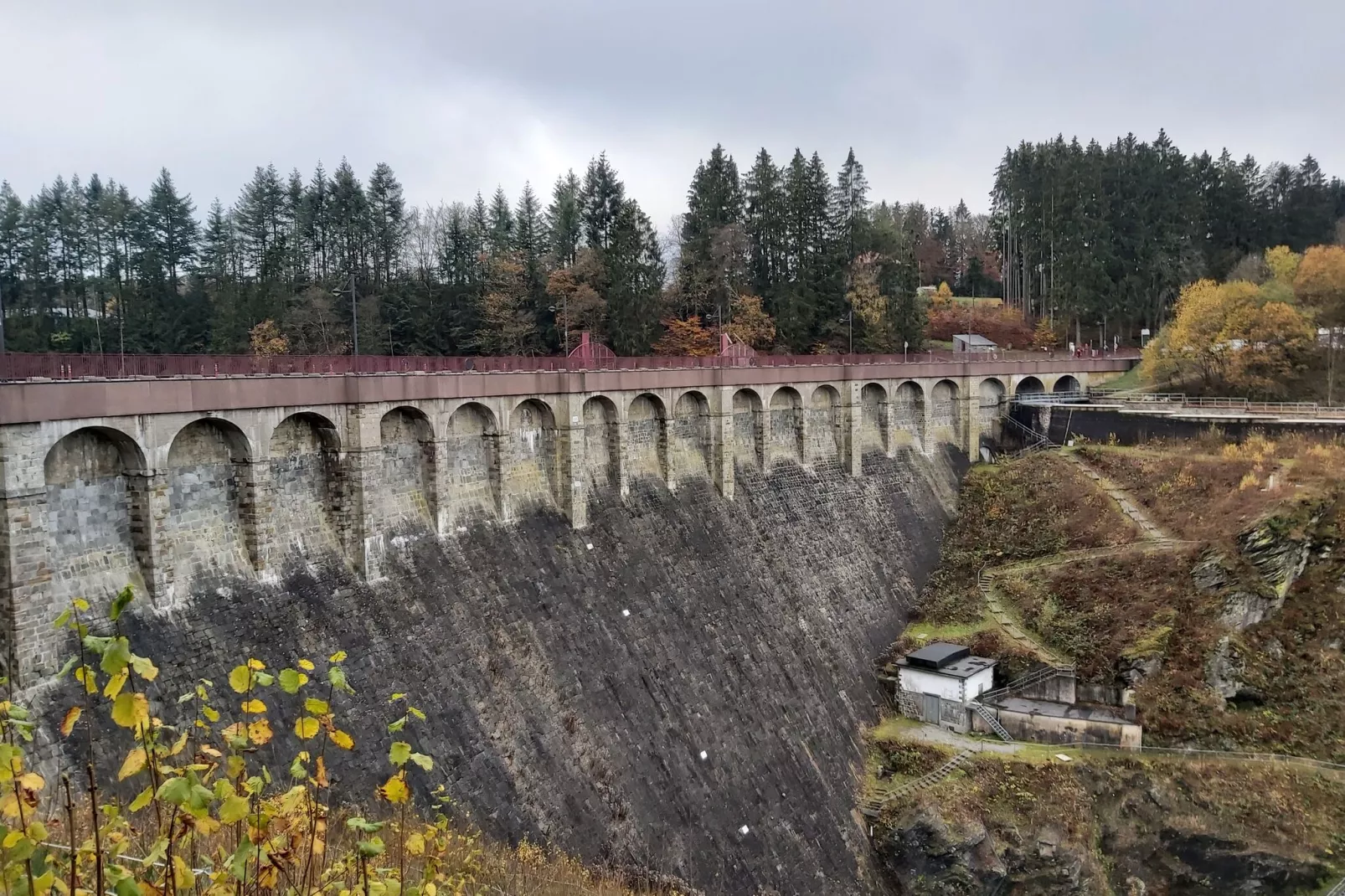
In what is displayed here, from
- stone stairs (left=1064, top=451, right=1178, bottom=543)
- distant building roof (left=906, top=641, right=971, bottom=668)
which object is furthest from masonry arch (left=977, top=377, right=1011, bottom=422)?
distant building roof (left=906, top=641, right=971, bottom=668)

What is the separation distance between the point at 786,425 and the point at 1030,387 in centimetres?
2448

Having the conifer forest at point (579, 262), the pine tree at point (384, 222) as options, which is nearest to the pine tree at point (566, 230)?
the conifer forest at point (579, 262)

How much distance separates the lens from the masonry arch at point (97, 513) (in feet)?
60.0

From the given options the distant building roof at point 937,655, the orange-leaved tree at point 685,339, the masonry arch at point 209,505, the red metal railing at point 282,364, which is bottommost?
the distant building roof at point 937,655

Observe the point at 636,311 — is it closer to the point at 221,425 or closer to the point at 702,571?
the point at 702,571

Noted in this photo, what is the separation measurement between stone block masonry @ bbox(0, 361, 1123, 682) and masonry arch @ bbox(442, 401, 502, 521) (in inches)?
2.2

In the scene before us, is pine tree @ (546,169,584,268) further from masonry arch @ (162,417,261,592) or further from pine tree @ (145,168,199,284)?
masonry arch @ (162,417,261,592)

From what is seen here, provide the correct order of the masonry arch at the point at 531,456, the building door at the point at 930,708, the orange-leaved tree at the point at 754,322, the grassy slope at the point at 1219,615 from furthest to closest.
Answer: the orange-leaved tree at the point at 754,322
the building door at the point at 930,708
the grassy slope at the point at 1219,615
the masonry arch at the point at 531,456

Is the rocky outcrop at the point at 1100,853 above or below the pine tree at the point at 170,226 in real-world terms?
below

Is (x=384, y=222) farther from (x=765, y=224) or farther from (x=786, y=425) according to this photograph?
(x=786, y=425)

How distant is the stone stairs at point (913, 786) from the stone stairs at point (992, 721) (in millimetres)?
1679

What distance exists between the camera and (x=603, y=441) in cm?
3369

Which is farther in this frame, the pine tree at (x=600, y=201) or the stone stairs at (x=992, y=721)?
the pine tree at (x=600, y=201)

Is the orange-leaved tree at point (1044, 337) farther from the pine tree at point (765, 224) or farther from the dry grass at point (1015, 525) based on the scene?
the dry grass at point (1015, 525)
